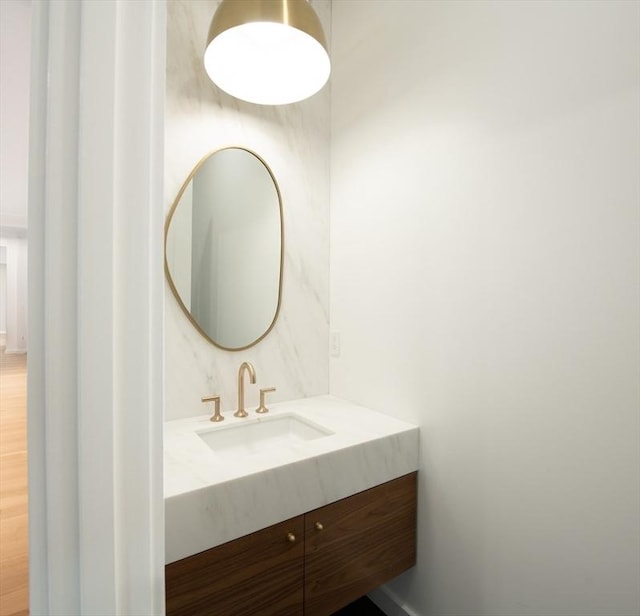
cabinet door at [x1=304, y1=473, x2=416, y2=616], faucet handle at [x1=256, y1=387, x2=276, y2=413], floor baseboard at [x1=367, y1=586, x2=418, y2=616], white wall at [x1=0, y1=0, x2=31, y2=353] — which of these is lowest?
floor baseboard at [x1=367, y1=586, x2=418, y2=616]

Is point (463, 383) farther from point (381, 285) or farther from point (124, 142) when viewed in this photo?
point (124, 142)

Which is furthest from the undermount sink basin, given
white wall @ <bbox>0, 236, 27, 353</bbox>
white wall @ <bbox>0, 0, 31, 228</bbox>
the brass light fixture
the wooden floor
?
white wall @ <bbox>0, 236, 27, 353</bbox>

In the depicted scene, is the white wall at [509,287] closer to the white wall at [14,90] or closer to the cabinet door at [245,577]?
the cabinet door at [245,577]

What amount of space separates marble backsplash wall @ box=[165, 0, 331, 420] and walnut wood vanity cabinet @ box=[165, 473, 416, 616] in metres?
0.63

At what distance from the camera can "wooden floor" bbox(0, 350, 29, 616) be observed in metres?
1.67

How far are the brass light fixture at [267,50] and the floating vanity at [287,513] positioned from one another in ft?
4.31

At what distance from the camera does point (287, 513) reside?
45.3 inches

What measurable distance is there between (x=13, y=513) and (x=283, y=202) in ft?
7.91

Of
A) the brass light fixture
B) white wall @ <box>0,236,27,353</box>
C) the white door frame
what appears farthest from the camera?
white wall @ <box>0,236,27,353</box>

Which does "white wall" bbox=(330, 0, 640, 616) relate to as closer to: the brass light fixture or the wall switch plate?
the wall switch plate

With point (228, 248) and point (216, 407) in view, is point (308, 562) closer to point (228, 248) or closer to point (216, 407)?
point (216, 407)

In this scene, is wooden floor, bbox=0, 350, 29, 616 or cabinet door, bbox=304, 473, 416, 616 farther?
wooden floor, bbox=0, 350, 29, 616

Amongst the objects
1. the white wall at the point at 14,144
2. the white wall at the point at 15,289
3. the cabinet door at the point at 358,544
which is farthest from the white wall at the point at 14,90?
the white wall at the point at 15,289

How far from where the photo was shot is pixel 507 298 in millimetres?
1203
